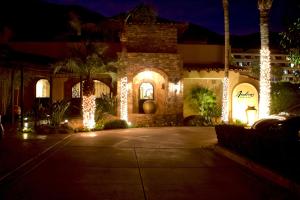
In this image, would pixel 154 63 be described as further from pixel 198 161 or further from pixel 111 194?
pixel 111 194

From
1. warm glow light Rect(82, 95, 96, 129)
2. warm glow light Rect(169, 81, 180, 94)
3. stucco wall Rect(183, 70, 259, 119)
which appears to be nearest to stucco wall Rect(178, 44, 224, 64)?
stucco wall Rect(183, 70, 259, 119)

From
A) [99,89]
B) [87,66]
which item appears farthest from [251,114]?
[87,66]

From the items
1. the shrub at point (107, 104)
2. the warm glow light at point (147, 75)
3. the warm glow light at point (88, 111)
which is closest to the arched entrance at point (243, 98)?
the warm glow light at point (147, 75)

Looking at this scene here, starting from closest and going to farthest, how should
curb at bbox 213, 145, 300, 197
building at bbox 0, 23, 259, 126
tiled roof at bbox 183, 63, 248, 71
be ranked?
curb at bbox 213, 145, 300, 197 → building at bbox 0, 23, 259, 126 → tiled roof at bbox 183, 63, 248, 71

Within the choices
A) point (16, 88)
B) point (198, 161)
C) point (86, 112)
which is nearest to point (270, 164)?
point (198, 161)

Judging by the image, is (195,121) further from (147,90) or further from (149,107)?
(147,90)

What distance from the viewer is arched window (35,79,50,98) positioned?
2622 cm

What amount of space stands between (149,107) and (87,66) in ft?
19.1

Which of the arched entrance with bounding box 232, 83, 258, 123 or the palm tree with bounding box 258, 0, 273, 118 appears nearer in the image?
the palm tree with bounding box 258, 0, 273, 118

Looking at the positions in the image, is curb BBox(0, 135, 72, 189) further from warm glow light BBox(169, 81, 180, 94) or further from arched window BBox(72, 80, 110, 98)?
arched window BBox(72, 80, 110, 98)

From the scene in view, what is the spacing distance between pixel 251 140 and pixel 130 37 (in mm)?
13577

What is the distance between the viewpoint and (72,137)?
1702 centimetres

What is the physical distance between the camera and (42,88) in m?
26.6

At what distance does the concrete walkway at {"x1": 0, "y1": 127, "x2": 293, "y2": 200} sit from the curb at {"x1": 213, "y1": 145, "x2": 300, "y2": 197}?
0.51 feet
